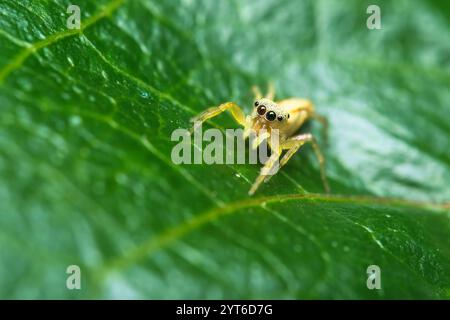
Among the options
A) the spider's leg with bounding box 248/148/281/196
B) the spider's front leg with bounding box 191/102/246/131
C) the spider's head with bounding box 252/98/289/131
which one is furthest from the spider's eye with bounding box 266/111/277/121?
the spider's leg with bounding box 248/148/281/196

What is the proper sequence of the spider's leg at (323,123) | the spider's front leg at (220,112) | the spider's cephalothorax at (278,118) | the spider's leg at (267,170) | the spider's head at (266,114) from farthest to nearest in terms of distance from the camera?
the spider's leg at (323,123) < the spider's head at (266,114) < the spider's cephalothorax at (278,118) < the spider's front leg at (220,112) < the spider's leg at (267,170)

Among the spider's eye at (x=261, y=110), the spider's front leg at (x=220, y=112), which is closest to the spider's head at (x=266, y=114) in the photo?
the spider's eye at (x=261, y=110)

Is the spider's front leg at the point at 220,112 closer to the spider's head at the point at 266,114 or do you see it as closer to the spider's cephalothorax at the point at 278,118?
the spider's cephalothorax at the point at 278,118

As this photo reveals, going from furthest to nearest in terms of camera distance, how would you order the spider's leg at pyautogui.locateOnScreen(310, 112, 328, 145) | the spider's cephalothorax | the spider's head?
1. the spider's leg at pyautogui.locateOnScreen(310, 112, 328, 145)
2. the spider's head
3. the spider's cephalothorax

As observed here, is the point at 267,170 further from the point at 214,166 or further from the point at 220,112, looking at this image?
the point at 220,112

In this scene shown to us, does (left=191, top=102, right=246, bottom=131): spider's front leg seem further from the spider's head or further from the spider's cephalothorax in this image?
the spider's head

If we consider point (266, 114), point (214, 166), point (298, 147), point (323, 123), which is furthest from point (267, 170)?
point (323, 123)
